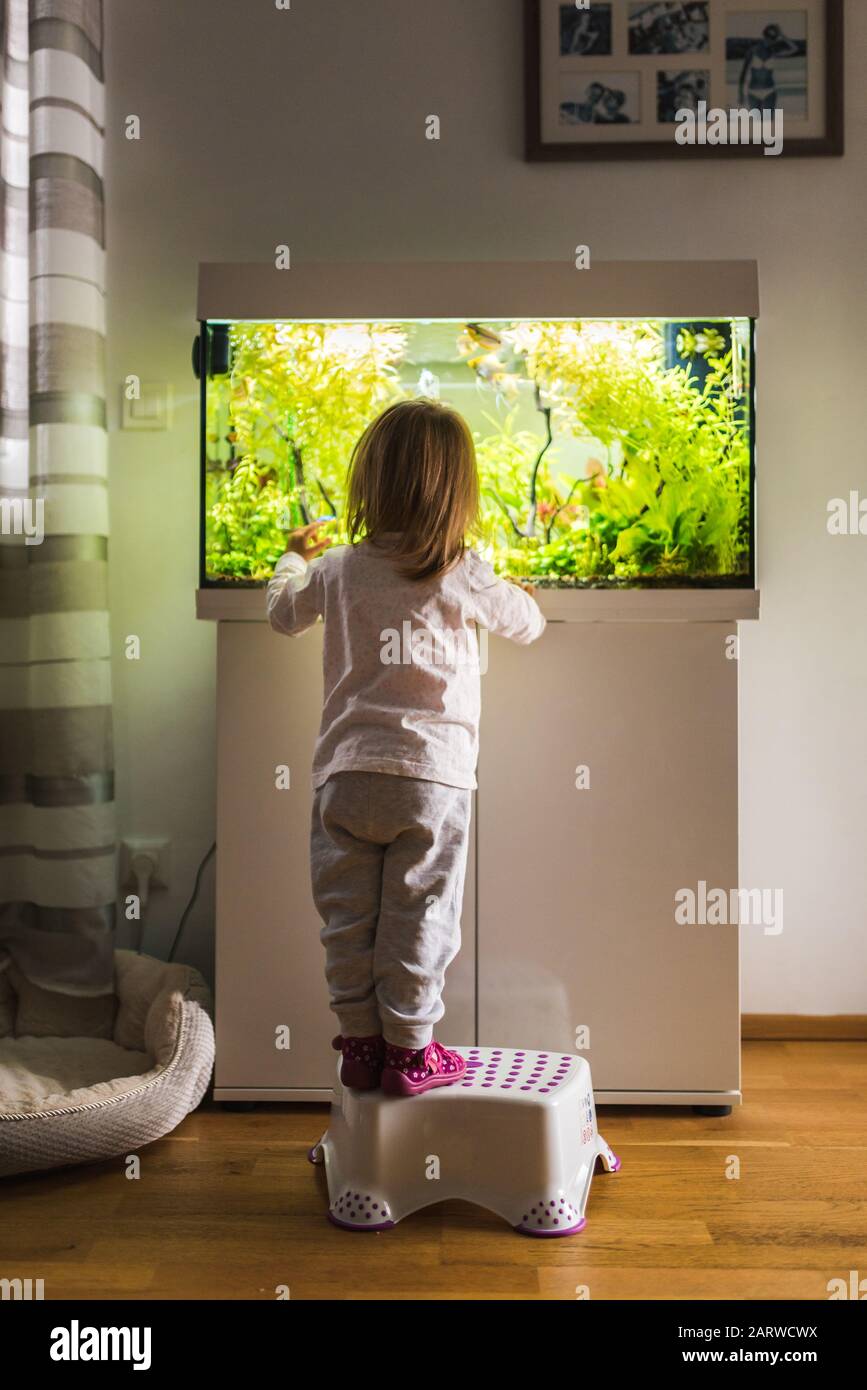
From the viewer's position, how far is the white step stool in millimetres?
1931

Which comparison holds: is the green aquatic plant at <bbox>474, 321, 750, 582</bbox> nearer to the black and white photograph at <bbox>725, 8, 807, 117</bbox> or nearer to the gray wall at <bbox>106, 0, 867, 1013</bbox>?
the gray wall at <bbox>106, 0, 867, 1013</bbox>

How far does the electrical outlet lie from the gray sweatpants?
0.96 meters

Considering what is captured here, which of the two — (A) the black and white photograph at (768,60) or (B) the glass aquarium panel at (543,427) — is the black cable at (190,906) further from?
(A) the black and white photograph at (768,60)

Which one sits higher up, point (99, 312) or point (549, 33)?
point (549, 33)

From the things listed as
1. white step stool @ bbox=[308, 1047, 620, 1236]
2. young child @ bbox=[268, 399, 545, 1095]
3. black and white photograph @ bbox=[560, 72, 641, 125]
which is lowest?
white step stool @ bbox=[308, 1047, 620, 1236]

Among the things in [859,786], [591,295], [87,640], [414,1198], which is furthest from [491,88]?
[414,1198]

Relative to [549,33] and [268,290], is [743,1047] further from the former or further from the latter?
[549,33]

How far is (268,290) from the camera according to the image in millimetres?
2330

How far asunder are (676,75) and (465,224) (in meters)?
0.62

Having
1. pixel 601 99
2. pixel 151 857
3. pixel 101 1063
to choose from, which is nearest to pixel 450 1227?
pixel 101 1063

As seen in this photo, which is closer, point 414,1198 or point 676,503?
point 414,1198

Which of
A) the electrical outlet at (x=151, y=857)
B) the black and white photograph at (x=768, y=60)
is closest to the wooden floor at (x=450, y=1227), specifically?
the electrical outlet at (x=151, y=857)

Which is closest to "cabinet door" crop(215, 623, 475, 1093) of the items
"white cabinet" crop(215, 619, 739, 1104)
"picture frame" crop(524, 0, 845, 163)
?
"white cabinet" crop(215, 619, 739, 1104)
